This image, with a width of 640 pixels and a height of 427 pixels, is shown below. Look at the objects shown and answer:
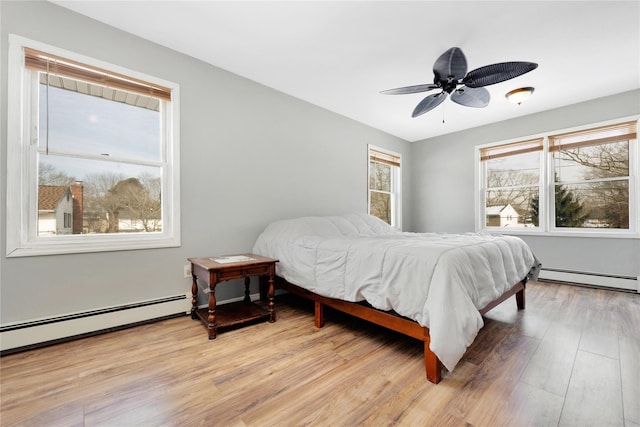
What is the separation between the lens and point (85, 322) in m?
2.08

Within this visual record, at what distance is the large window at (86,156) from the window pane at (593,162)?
503 cm

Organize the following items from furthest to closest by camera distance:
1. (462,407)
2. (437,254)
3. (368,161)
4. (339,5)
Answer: (368,161) < (339,5) < (437,254) < (462,407)

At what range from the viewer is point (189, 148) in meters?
2.63

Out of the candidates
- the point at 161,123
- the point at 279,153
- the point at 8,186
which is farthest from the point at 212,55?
the point at 8,186

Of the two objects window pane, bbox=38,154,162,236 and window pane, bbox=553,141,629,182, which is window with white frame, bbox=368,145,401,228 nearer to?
window pane, bbox=553,141,629,182

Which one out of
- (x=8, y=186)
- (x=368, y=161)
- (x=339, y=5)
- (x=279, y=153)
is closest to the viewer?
(x=8, y=186)

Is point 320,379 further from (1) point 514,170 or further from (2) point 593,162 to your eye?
(2) point 593,162

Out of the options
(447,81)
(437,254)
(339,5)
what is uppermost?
(339,5)

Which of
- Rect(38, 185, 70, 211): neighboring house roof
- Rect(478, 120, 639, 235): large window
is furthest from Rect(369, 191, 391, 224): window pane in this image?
Result: Rect(38, 185, 70, 211): neighboring house roof

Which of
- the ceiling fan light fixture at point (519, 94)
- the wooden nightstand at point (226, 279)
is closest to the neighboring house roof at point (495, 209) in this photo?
the ceiling fan light fixture at point (519, 94)

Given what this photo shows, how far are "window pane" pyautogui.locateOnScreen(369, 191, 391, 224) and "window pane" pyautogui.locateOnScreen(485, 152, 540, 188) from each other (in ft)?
5.62

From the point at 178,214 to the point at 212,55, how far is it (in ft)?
5.19

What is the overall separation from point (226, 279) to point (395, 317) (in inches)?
51.7

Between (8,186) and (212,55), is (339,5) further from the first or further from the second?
(8,186)
